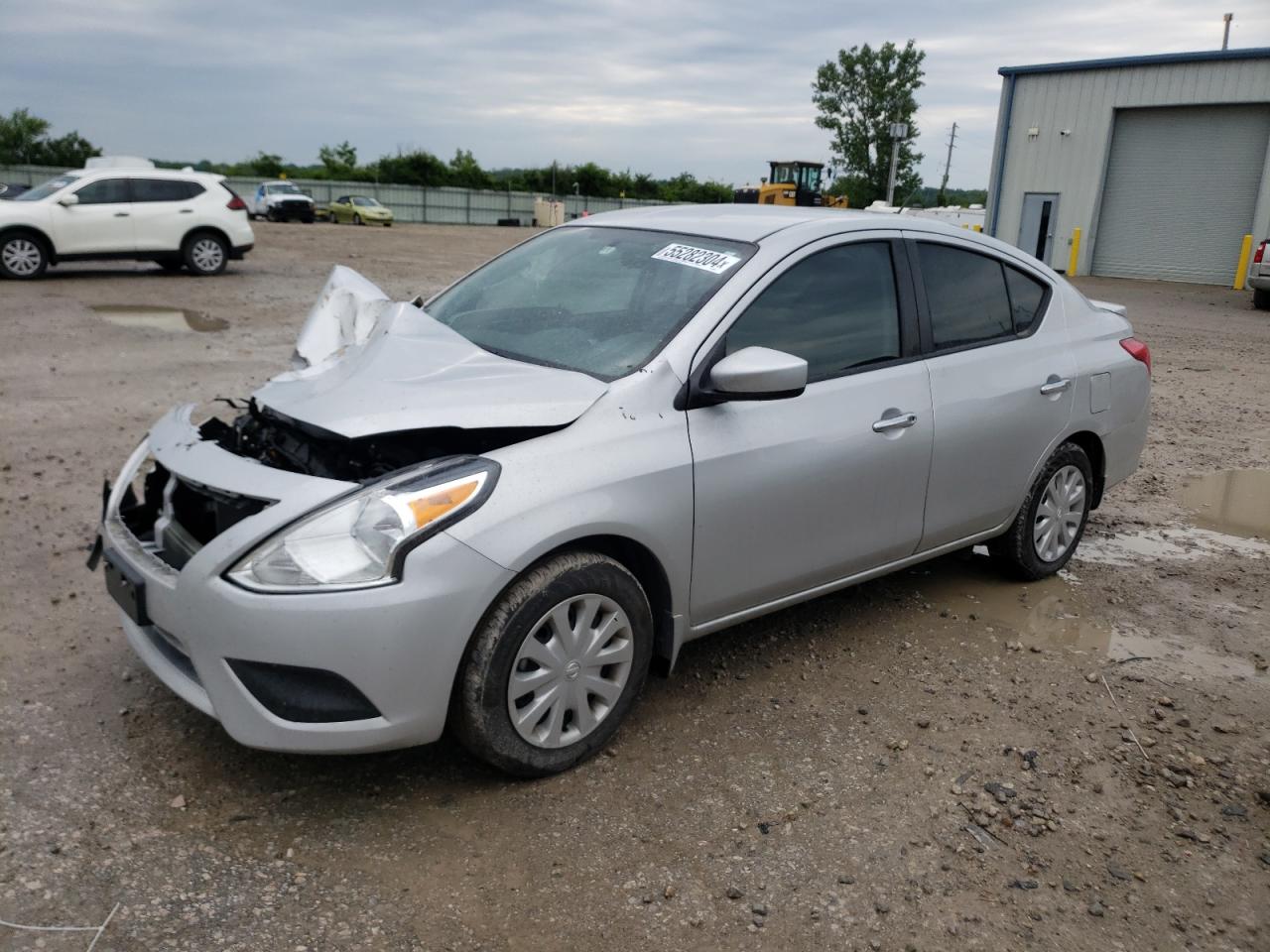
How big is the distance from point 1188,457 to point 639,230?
5211mm

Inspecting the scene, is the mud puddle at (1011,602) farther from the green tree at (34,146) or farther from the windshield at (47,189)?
the green tree at (34,146)

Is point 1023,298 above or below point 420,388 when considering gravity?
above

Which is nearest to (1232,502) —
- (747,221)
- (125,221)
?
(747,221)

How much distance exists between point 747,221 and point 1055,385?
5.29 ft

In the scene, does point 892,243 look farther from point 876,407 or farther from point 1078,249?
point 1078,249

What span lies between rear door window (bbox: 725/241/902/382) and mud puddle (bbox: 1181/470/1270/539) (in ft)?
10.1

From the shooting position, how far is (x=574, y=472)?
297 centimetres

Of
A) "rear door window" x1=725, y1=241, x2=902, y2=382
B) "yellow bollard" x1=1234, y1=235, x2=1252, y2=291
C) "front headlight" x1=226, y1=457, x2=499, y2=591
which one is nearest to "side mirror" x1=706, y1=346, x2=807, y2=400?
"rear door window" x1=725, y1=241, x2=902, y2=382

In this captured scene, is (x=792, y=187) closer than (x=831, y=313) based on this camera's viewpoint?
No

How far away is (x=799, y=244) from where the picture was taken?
12.2ft

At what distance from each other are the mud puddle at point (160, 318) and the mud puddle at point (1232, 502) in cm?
953

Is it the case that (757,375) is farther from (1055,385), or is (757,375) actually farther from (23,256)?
(23,256)

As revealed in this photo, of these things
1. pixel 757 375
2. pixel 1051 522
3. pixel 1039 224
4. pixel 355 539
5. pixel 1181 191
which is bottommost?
pixel 1051 522

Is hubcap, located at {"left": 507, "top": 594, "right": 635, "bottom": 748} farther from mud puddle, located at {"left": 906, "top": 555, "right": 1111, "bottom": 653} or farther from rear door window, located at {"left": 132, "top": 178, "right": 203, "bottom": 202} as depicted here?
rear door window, located at {"left": 132, "top": 178, "right": 203, "bottom": 202}
